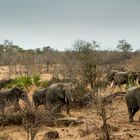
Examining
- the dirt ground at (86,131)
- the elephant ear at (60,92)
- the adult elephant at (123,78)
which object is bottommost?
the dirt ground at (86,131)

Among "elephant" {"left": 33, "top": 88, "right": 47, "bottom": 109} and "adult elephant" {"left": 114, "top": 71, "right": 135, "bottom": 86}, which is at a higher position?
"adult elephant" {"left": 114, "top": 71, "right": 135, "bottom": 86}

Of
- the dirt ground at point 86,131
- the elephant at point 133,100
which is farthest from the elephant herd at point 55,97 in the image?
the dirt ground at point 86,131

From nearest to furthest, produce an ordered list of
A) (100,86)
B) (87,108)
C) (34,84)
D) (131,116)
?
(131,116) < (87,108) < (100,86) < (34,84)

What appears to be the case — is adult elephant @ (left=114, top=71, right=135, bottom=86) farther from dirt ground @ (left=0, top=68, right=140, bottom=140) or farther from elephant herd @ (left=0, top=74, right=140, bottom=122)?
dirt ground @ (left=0, top=68, right=140, bottom=140)

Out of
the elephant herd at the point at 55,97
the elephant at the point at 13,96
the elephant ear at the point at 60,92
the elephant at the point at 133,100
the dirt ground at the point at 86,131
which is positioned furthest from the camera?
the elephant at the point at 13,96

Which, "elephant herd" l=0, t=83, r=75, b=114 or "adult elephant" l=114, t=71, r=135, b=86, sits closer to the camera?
"elephant herd" l=0, t=83, r=75, b=114

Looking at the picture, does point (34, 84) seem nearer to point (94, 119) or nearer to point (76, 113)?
point (76, 113)

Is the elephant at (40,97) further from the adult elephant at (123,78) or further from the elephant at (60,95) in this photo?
the adult elephant at (123,78)

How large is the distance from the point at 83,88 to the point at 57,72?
54.7 feet

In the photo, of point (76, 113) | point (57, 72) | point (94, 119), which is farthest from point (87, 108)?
point (57, 72)

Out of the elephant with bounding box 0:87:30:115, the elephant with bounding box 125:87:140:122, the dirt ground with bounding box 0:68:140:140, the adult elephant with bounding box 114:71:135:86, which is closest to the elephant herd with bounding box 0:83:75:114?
the elephant with bounding box 0:87:30:115

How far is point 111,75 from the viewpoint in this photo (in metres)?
25.9

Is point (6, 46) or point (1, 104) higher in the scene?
point (6, 46)

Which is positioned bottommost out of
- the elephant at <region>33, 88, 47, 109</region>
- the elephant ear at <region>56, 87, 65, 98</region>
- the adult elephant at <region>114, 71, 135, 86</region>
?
the elephant at <region>33, 88, 47, 109</region>
